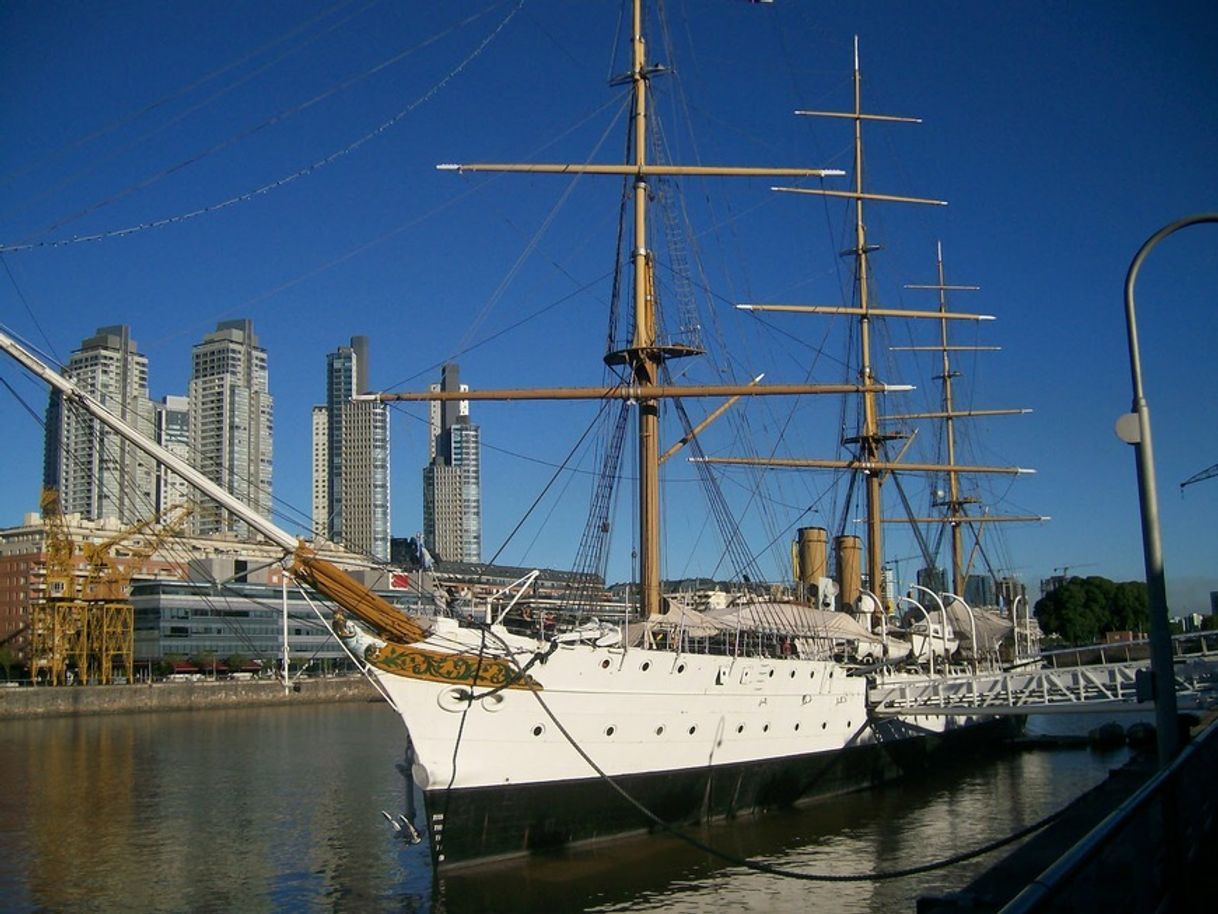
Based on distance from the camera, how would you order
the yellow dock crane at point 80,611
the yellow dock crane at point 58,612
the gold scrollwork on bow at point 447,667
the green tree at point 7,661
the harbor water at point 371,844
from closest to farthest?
the harbor water at point 371,844, the gold scrollwork on bow at point 447,667, the yellow dock crane at point 58,612, the yellow dock crane at point 80,611, the green tree at point 7,661

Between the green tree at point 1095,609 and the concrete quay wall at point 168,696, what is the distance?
6218 cm

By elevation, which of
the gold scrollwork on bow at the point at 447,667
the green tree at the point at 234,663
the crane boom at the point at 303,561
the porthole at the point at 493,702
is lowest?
the green tree at the point at 234,663

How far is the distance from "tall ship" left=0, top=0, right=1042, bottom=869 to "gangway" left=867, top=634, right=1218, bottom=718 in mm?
896

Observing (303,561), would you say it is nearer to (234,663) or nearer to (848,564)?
(848,564)

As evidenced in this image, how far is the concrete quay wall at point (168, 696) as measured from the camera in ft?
240

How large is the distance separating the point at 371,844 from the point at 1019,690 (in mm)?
18281

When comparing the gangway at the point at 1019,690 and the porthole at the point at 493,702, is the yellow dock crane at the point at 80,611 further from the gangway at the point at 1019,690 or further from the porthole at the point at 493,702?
the porthole at the point at 493,702

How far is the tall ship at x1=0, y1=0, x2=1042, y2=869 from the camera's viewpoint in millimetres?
21562

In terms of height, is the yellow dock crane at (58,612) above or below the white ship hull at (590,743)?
above

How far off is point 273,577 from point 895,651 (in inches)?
4293

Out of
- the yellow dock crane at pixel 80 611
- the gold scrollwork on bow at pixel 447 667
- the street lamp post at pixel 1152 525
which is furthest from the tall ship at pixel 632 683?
the yellow dock crane at pixel 80 611

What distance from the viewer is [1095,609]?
362 ft

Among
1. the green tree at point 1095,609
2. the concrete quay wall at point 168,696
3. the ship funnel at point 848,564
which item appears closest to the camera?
the ship funnel at point 848,564

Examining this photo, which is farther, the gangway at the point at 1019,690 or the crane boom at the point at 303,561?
the gangway at the point at 1019,690
